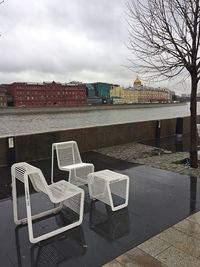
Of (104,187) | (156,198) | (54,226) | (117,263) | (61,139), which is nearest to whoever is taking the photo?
(117,263)

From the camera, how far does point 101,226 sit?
3.06m

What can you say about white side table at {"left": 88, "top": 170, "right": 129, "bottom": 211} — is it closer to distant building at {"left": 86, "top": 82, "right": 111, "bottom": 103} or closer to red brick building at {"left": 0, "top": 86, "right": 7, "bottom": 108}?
red brick building at {"left": 0, "top": 86, "right": 7, "bottom": 108}

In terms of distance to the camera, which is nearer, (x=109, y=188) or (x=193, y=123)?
(x=109, y=188)

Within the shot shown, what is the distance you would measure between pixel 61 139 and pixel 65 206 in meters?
3.74

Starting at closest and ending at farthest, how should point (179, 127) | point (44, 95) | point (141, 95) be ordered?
point (179, 127)
point (141, 95)
point (44, 95)

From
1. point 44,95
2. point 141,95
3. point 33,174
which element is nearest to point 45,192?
point 33,174

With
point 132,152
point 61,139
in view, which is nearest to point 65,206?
point 61,139

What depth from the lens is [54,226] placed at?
9.98 ft

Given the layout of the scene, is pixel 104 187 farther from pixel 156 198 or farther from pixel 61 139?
pixel 61 139

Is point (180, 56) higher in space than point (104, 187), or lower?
Result: higher

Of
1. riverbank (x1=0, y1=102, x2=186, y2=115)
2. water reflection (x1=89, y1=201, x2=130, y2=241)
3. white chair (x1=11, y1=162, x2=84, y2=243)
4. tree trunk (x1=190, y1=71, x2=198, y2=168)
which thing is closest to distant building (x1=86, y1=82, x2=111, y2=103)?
riverbank (x1=0, y1=102, x2=186, y2=115)

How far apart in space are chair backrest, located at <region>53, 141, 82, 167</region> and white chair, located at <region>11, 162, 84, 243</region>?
109 cm

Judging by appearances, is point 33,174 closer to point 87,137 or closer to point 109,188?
point 109,188

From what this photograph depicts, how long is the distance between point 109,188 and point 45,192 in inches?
40.7
